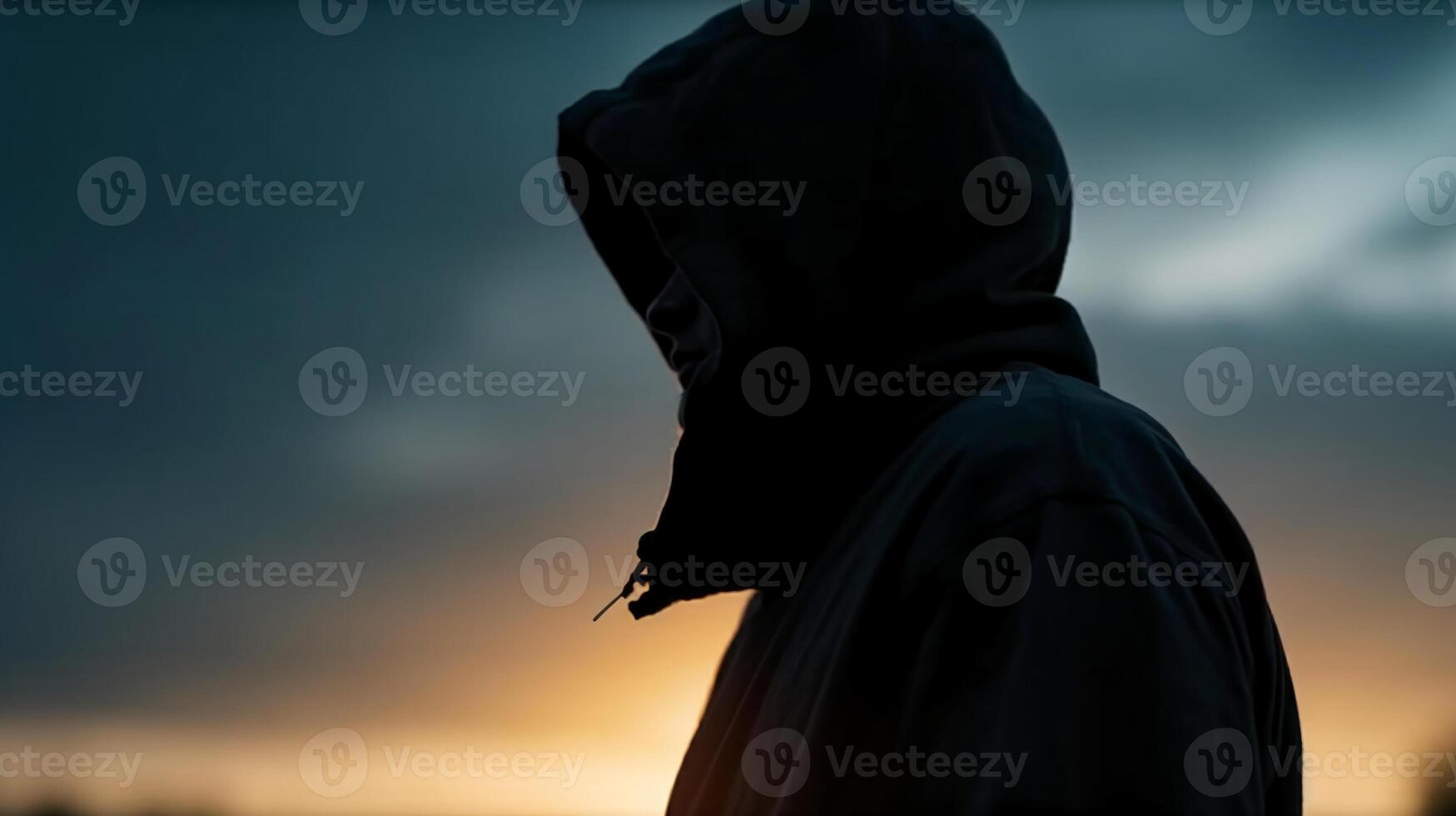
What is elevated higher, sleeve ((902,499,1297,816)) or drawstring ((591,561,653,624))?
drawstring ((591,561,653,624))

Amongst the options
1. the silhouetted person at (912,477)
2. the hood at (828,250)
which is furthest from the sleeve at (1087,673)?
the hood at (828,250)

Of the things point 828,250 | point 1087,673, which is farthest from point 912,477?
point 828,250

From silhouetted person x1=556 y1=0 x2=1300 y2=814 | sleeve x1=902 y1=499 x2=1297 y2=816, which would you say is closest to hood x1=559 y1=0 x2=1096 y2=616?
silhouetted person x1=556 y1=0 x2=1300 y2=814

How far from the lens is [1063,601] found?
1415mm

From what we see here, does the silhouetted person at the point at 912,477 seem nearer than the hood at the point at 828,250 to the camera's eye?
Yes

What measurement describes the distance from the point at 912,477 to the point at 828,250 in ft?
2.43

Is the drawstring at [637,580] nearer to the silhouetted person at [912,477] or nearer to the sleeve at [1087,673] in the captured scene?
the silhouetted person at [912,477]

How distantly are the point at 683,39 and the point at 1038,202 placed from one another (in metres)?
1.07

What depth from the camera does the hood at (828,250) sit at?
222 centimetres

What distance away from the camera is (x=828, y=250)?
2393 mm

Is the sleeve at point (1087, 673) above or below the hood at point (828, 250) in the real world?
below

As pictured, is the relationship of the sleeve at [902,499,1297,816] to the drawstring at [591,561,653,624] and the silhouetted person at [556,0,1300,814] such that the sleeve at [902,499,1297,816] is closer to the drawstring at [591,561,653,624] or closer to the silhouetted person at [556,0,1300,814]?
the silhouetted person at [556,0,1300,814]

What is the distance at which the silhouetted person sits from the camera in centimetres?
138

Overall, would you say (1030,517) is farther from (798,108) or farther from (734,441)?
(798,108)
